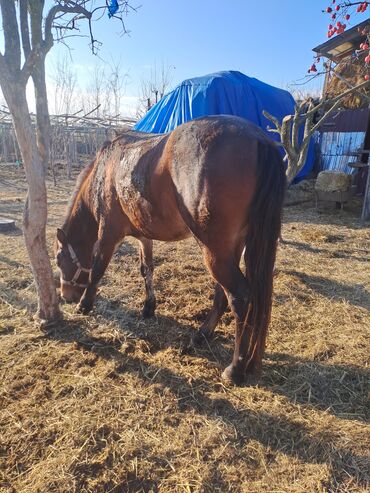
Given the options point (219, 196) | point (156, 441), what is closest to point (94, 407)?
point (156, 441)

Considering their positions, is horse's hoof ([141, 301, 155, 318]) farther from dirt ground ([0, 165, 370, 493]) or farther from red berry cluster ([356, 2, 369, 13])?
red berry cluster ([356, 2, 369, 13])

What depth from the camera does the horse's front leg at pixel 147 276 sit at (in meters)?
3.45

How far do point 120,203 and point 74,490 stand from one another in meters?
2.21

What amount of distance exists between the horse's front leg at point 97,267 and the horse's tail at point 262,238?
162cm

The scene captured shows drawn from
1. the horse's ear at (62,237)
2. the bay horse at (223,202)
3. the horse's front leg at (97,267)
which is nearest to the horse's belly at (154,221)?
the bay horse at (223,202)

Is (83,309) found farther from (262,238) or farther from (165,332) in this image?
(262,238)

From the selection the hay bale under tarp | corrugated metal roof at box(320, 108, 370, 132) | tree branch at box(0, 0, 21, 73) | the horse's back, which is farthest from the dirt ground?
corrugated metal roof at box(320, 108, 370, 132)

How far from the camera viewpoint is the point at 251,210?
2.16m

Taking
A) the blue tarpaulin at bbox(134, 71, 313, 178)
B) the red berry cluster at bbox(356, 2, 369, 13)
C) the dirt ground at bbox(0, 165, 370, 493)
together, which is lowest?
the dirt ground at bbox(0, 165, 370, 493)

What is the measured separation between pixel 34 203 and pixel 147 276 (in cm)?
139

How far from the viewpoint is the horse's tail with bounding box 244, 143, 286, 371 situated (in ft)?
6.97

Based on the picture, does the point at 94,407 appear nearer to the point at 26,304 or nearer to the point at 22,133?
the point at 26,304

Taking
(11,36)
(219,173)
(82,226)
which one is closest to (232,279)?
(219,173)

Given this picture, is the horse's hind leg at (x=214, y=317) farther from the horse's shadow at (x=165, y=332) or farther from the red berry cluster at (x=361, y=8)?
the red berry cluster at (x=361, y=8)
